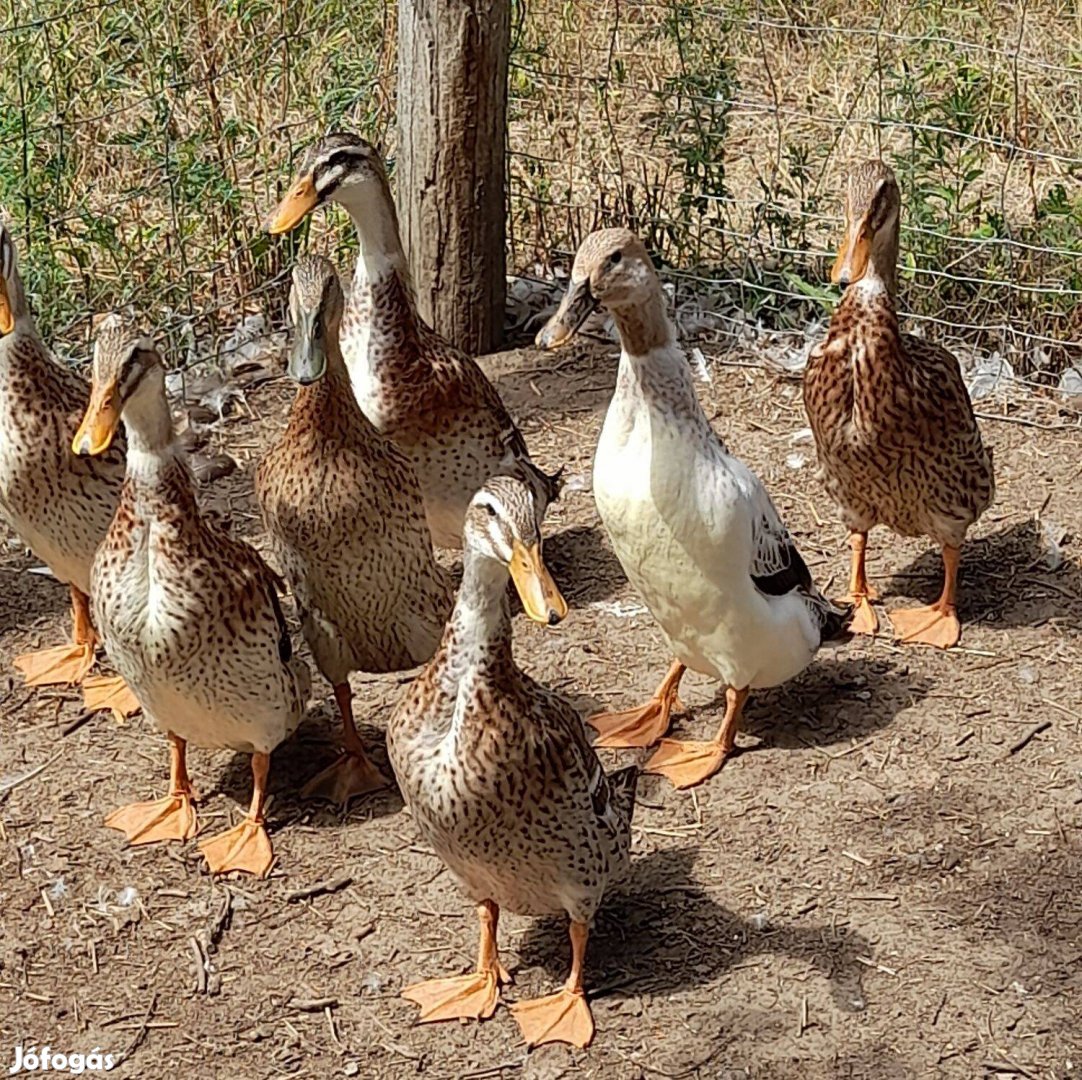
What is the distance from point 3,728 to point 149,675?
908mm

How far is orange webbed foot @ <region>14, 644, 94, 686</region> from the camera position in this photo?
4918 mm

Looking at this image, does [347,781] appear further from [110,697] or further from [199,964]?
[110,697]

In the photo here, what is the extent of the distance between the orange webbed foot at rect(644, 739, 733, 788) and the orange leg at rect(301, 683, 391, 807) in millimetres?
703

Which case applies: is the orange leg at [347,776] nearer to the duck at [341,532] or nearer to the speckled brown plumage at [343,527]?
the duck at [341,532]

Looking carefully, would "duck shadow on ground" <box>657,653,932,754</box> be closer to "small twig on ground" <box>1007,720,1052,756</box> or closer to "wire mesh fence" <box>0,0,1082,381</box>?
"small twig on ground" <box>1007,720,1052,756</box>

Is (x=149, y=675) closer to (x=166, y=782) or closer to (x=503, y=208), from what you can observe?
(x=166, y=782)

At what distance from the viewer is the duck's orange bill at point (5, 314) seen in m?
4.64

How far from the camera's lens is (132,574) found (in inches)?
159

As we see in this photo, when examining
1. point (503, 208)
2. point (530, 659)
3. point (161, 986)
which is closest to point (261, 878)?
point (161, 986)

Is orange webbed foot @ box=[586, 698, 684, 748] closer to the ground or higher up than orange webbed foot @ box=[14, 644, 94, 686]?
closer to the ground

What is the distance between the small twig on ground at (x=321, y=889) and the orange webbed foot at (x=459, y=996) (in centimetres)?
40

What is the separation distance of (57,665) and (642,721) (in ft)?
5.38

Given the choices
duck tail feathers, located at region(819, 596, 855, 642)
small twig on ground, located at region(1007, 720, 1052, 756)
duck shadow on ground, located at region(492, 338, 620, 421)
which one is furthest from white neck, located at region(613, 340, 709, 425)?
duck shadow on ground, located at region(492, 338, 620, 421)

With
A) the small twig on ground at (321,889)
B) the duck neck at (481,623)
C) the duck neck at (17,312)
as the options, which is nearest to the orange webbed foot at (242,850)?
the small twig on ground at (321,889)
